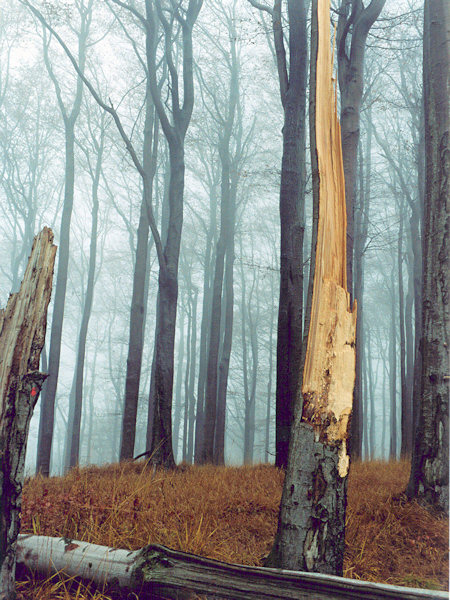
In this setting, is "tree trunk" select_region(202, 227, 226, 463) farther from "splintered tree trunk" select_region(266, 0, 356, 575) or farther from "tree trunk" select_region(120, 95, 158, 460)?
"splintered tree trunk" select_region(266, 0, 356, 575)

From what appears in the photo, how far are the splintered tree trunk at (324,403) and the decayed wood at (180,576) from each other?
23cm

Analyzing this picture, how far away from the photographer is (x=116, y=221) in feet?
57.7

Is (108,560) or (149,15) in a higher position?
(149,15)

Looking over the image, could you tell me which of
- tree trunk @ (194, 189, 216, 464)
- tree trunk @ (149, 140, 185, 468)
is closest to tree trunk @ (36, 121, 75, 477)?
tree trunk @ (149, 140, 185, 468)

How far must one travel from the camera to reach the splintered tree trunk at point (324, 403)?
6.93 ft

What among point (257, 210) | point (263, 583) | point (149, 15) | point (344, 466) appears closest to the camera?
point (263, 583)

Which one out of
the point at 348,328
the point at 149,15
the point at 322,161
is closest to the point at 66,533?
the point at 348,328

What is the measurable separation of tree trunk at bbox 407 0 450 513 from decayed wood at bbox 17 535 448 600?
6.28ft

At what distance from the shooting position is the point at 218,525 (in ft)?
10.1

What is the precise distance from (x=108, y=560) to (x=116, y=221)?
1632 cm

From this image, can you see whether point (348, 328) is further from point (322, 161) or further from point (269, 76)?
point (269, 76)

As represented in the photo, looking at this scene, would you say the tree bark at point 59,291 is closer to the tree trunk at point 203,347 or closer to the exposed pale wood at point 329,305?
the tree trunk at point 203,347

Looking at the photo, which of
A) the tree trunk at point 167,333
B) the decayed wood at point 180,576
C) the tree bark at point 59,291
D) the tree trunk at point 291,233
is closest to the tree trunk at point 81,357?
the tree bark at point 59,291

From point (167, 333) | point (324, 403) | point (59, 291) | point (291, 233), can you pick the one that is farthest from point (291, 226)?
point (59, 291)
